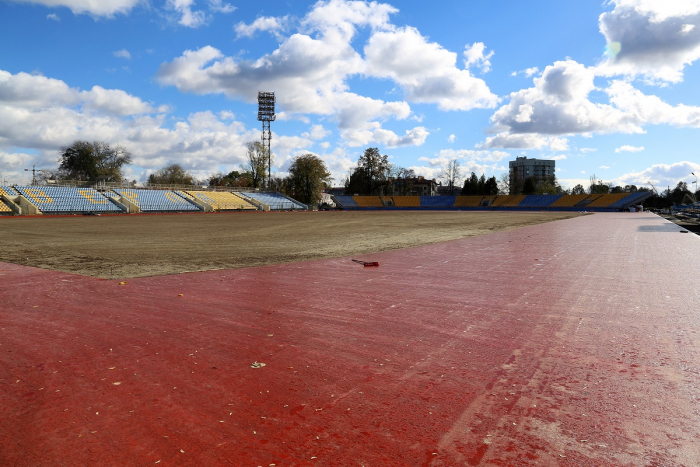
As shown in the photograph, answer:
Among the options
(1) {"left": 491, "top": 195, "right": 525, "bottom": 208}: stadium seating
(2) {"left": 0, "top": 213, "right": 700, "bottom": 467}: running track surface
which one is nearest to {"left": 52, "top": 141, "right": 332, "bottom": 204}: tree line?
(1) {"left": 491, "top": 195, "right": 525, "bottom": 208}: stadium seating

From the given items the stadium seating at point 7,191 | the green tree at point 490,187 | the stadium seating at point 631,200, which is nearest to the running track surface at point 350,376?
the stadium seating at point 7,191

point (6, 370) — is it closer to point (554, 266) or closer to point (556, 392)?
point (556, 392)

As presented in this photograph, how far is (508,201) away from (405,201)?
856 inches

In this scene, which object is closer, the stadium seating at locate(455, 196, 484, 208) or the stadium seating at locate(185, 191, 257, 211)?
the stadium seating at locate(185, 191, 257, 211)

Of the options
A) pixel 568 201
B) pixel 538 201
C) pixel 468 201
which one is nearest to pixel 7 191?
pixel 468 201

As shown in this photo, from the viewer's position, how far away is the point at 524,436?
2654 mm

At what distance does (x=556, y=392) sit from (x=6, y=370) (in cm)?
458

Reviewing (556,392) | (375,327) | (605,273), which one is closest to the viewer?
(556,392)

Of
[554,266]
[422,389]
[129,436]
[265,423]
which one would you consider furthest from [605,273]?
[129,436]

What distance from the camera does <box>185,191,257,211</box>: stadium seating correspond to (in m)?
62.3

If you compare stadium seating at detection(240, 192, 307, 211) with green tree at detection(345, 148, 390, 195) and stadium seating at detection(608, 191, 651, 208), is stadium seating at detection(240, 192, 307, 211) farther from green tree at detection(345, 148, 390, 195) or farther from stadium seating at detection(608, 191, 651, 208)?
stadium seating at detection(608, 191, 651, 208)

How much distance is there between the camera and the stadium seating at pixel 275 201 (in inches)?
2815

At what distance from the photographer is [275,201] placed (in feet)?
241

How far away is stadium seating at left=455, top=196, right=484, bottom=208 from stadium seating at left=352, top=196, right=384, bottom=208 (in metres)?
16.4
